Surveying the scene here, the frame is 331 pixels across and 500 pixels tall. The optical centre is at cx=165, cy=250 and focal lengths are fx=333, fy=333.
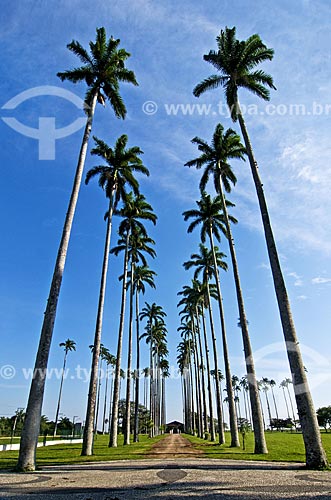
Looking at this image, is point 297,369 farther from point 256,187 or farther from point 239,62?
point 239,62

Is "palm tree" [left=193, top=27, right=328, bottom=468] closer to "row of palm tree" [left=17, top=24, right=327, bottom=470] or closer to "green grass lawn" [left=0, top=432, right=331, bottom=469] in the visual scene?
"row of palm tree" [left=17, top=24, right=327, bottom=470]

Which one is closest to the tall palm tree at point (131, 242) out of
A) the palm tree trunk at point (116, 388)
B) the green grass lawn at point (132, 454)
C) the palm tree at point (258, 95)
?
the palm tree trunk at point (116, 388)

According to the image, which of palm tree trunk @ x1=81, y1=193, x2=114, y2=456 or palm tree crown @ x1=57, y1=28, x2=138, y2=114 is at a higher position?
palm tree crown @ x1=57, y1=28, x2=138, y2=114

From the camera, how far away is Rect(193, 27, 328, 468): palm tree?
10672 millimetres

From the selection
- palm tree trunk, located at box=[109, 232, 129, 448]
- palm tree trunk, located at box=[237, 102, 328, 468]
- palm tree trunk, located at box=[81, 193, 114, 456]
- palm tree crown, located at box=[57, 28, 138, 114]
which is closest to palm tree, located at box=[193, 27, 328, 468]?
palm tree trunk, located at box=[237, 102, 328, 468]

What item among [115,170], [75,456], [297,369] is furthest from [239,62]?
[75,456]

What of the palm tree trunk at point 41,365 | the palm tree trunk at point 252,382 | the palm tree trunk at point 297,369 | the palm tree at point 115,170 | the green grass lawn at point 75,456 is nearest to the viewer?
the palm tree trunk at point 297,369

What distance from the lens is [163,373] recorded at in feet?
300

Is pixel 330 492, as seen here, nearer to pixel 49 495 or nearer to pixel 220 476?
pixel 220 476

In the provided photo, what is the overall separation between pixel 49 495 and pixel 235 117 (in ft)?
55.6

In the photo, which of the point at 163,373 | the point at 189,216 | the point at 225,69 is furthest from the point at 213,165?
the point at 163,373

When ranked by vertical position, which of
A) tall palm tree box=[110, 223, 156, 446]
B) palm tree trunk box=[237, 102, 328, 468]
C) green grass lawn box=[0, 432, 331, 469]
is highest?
tall palm tree box=[110, 223, 156, 446]

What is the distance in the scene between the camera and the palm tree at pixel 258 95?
35.0 feet

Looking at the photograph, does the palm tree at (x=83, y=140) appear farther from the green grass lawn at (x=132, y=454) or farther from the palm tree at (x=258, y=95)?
the palm tree at (x=258, y=95)
